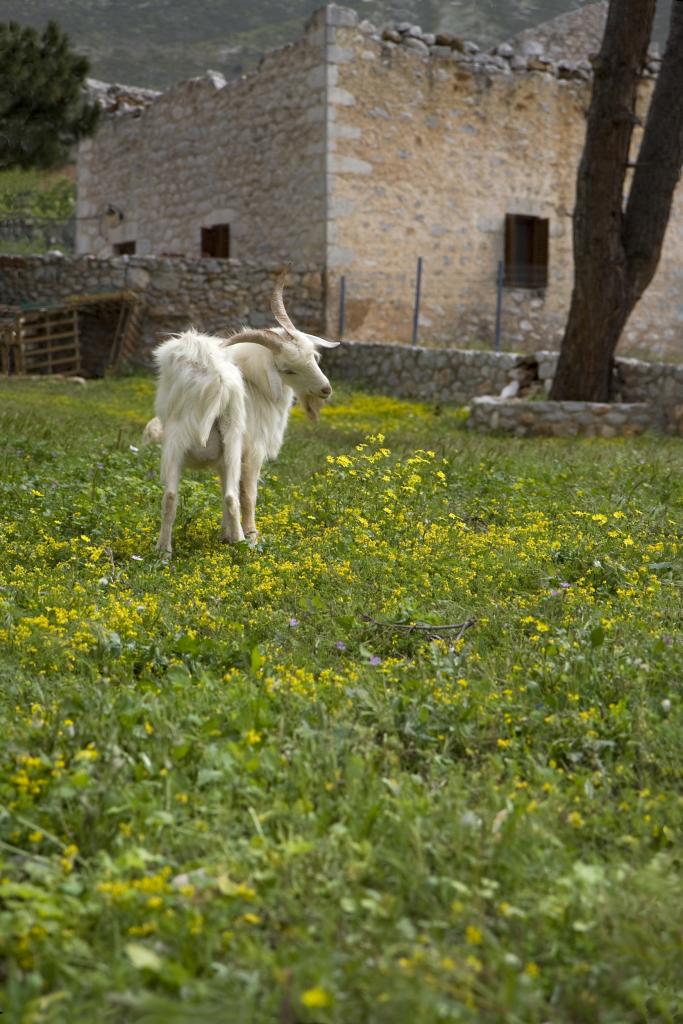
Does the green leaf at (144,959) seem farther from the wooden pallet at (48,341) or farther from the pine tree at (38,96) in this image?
the wooden pallet at (48,341)

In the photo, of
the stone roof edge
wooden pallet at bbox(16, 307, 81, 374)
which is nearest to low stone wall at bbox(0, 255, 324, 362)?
wooden pallet at bbox(16, 307, 81, 374)

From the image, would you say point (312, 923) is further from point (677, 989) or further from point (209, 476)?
point (209, 476)

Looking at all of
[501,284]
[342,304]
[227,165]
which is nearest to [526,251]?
[501,284]

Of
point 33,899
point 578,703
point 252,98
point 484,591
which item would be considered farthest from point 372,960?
point 252,98

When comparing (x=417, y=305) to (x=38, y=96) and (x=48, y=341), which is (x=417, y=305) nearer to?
(x=48, y=341)

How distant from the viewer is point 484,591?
543 centimetres

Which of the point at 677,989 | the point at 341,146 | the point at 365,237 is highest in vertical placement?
the point at 341,146

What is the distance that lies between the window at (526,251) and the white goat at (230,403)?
1560cm

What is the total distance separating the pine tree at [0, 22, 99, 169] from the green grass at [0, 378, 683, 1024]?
11864 millimetres

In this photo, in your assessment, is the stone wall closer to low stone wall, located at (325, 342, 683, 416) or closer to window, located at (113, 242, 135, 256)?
low stone wall, located at (325, 342, 683, 416)

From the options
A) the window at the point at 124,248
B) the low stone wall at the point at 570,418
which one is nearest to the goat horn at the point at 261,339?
the low stone wall at the point at 570,418

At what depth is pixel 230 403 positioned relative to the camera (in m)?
6.20

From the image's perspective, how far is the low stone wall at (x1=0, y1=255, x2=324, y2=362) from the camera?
762 inches

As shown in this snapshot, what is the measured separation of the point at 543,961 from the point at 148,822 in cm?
107
